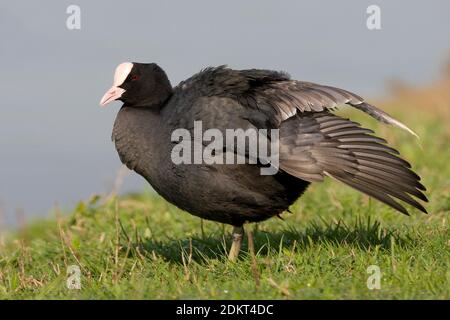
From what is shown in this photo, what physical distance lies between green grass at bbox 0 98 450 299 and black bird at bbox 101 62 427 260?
1.20 feet

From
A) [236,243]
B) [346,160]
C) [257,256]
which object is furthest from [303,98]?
[236,243]

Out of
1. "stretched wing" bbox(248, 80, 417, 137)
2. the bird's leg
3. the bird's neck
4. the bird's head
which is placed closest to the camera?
"stretched wing" bbox(248, 80, 417, 137)

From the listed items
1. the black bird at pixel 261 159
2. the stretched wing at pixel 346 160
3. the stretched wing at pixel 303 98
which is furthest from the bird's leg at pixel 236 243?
the stretched wing at pixel 303 98

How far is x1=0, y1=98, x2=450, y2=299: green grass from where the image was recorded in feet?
15.1

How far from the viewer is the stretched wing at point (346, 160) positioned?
200 inches

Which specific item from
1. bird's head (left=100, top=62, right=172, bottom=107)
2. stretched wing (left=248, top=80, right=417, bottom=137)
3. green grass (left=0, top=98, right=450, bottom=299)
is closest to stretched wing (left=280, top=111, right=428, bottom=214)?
stretched wing (left=248, top=80, right=417, bottom=137)

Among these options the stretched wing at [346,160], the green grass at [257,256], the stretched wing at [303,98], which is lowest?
the green grass at [257,256]

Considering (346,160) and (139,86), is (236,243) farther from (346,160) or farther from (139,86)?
(139,86)

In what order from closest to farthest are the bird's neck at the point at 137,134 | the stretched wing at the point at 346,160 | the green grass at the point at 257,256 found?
1. the green grass at the point at 257,256
2. the stretched wing at the point at 346,160
3. the bird's neck at the point at 137,134

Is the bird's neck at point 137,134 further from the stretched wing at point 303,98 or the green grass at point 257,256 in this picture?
the stretched wing at point 303,98

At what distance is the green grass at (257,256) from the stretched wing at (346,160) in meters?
0.41

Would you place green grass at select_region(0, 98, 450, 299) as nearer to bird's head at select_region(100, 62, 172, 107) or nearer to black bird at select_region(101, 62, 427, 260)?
black bird at select_region(101, 62, 427, 260)
